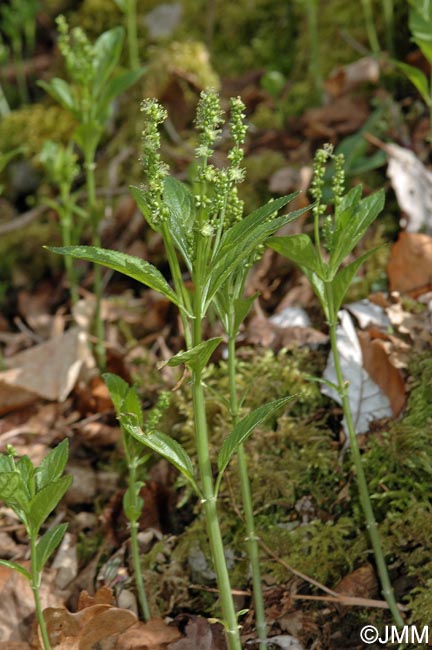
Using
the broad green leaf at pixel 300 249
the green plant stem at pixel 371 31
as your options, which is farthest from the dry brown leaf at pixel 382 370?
the green plant stem at pixel 371 31

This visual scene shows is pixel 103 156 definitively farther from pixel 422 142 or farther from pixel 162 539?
pixel 162 539

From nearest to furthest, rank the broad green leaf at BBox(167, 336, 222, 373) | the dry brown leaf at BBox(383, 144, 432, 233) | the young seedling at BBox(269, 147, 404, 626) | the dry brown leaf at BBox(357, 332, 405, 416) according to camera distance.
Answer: the broad green leaf at BBox(167, 336, 222, 373) → the young seedling at BBox(269, 147, 404, 626) → the dry brown leaf at BBox(357, 332, 405, 416) → the dry brown leaf at BBox(383, 144, 432, 233)

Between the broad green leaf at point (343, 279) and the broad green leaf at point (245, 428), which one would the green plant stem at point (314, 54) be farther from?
the broad green leaf at point (245, 428)

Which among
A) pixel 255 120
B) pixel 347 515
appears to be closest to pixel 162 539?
pixel 347 515

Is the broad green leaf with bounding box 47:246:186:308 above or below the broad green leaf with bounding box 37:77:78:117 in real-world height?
below

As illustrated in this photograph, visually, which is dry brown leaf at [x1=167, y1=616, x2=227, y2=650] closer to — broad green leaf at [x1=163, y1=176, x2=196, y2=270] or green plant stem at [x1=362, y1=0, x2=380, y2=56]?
broad green leaf at [x1=163, y1=176, x2=196, y2=270]

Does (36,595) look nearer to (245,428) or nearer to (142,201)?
(245,428)

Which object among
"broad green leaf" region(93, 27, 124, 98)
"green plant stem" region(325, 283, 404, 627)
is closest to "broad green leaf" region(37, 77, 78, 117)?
"broad green leaf" region(93, 27, 124, 98)
